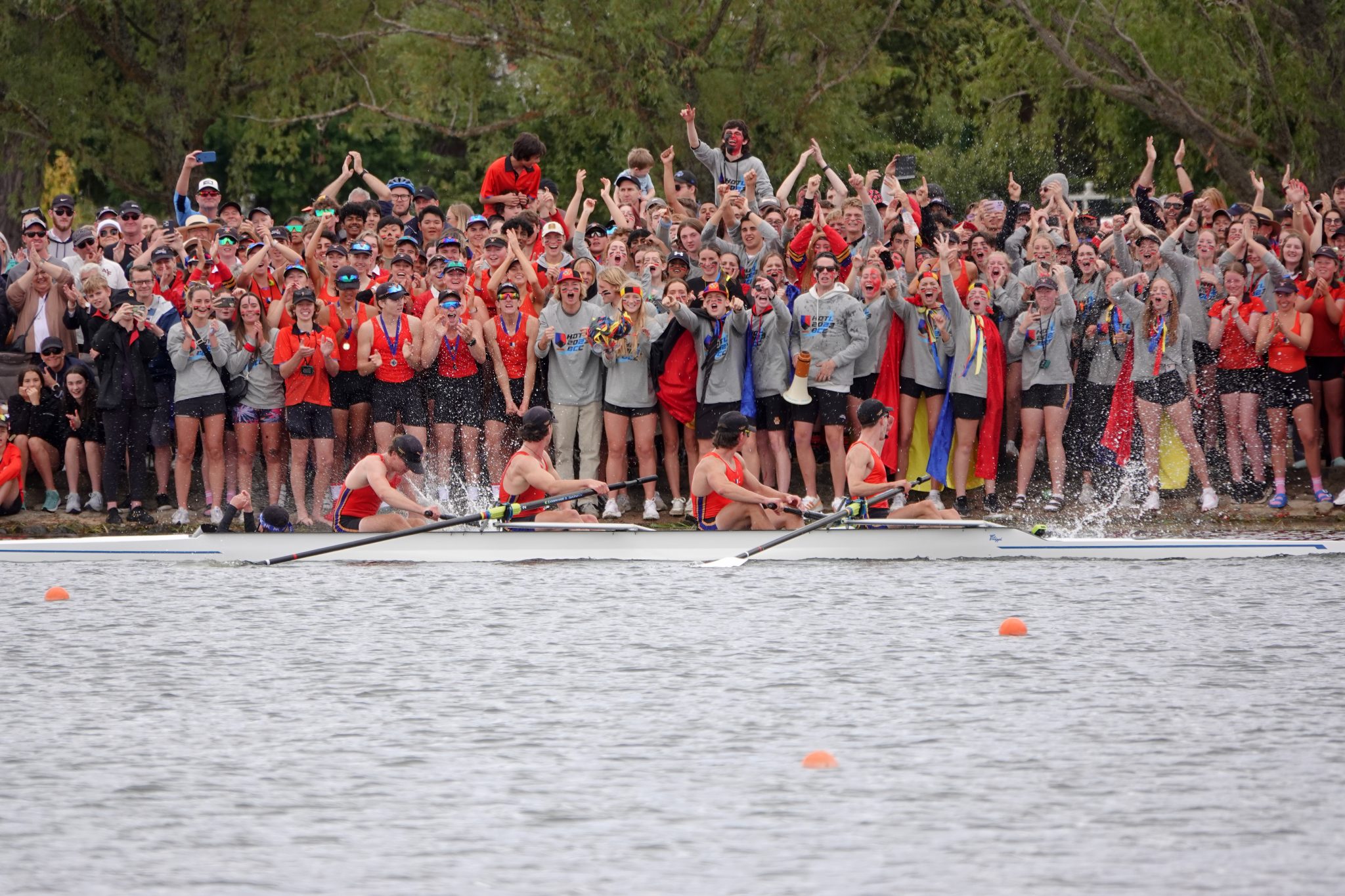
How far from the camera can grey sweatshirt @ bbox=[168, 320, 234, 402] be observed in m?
16.5

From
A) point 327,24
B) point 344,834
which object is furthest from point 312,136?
point 344,834

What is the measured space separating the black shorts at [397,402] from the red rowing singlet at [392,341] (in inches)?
6.3

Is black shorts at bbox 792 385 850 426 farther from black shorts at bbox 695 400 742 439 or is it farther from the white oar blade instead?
the white oar blade

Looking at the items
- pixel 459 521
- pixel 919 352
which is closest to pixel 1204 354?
pixel 919 352

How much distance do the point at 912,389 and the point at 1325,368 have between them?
360 centimetres

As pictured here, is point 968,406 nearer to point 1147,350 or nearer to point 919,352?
point 919,352

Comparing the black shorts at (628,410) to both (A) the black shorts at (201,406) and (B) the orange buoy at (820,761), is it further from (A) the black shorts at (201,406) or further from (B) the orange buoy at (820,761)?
(B) the orange buoy at (820,761)

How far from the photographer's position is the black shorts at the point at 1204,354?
1689 centimetres

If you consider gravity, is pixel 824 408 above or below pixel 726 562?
above

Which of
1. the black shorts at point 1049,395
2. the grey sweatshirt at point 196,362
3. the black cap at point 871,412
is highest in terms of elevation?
the grey sweatshirt at point 196,362

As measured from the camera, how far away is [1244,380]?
1667cm

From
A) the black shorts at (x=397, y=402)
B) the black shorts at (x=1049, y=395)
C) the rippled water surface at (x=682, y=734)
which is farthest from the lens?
the black shorts at (x=397, y=402)

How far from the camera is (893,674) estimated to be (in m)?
11.8

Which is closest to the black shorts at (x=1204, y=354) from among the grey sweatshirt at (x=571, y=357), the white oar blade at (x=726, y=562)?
the white oar blade at (x=726, y=562)
